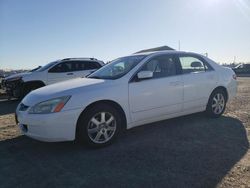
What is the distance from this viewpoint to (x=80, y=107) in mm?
4227

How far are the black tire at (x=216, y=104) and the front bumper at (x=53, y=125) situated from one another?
130 inches

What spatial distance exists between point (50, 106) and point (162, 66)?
238 centimetres

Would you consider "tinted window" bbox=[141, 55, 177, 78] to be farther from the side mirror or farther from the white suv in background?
the white suv in background

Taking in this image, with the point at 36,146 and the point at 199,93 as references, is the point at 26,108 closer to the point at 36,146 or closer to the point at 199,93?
the point at 36,146

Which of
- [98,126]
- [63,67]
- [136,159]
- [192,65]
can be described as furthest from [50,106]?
[63,67]

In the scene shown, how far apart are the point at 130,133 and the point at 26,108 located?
2.02 meters

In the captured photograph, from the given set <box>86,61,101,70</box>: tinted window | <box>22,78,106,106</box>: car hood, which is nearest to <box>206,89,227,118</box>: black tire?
<box>22,78,106,106</box>: car hood

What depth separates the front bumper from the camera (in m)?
4.09

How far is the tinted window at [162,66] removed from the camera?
17.1ft

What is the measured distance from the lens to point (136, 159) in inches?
154

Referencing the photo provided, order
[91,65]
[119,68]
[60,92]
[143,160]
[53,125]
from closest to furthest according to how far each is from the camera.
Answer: [143,160] < [53,125] < [60,92] < [119,68] < [91,65]

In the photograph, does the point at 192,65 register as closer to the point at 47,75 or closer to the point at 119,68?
the point at 119,68

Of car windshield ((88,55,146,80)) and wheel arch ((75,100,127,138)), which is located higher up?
car windshield ((88,55,146,80))

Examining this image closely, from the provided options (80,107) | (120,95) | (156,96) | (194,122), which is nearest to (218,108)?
(194,122)
